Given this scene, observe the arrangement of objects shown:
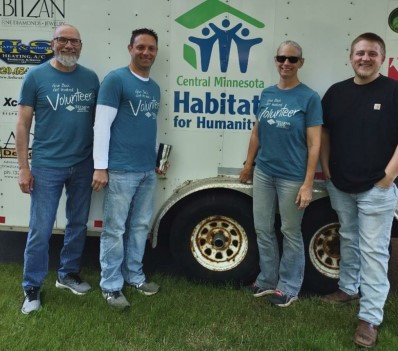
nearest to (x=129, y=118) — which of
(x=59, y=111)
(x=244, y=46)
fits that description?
(x=59, y=111)

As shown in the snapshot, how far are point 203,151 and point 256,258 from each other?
3.29ft

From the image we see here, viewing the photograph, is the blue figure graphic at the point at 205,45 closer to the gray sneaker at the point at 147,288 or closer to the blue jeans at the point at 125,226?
the blue jeans at the point at 125,226

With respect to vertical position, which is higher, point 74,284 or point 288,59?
point 288,59

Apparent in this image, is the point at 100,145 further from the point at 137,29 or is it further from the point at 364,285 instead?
the point at 364,285

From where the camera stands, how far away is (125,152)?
3.36 m

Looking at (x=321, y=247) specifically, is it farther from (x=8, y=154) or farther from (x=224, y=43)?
(x=8, y=154)

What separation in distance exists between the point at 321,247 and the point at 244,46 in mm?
1737

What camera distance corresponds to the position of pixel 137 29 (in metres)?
3.54

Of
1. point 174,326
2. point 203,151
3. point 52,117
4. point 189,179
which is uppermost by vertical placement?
point 52,117

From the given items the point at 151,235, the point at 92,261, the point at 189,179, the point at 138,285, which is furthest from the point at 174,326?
the point at 92,261

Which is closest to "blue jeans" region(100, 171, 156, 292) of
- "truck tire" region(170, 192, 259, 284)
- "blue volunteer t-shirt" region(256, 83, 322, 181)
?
"truck tire" region(170, 192, 259, 284)

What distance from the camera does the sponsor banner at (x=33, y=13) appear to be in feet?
11.9

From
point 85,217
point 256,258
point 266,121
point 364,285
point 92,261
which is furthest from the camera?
point 92,261

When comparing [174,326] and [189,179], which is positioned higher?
[189,179]
